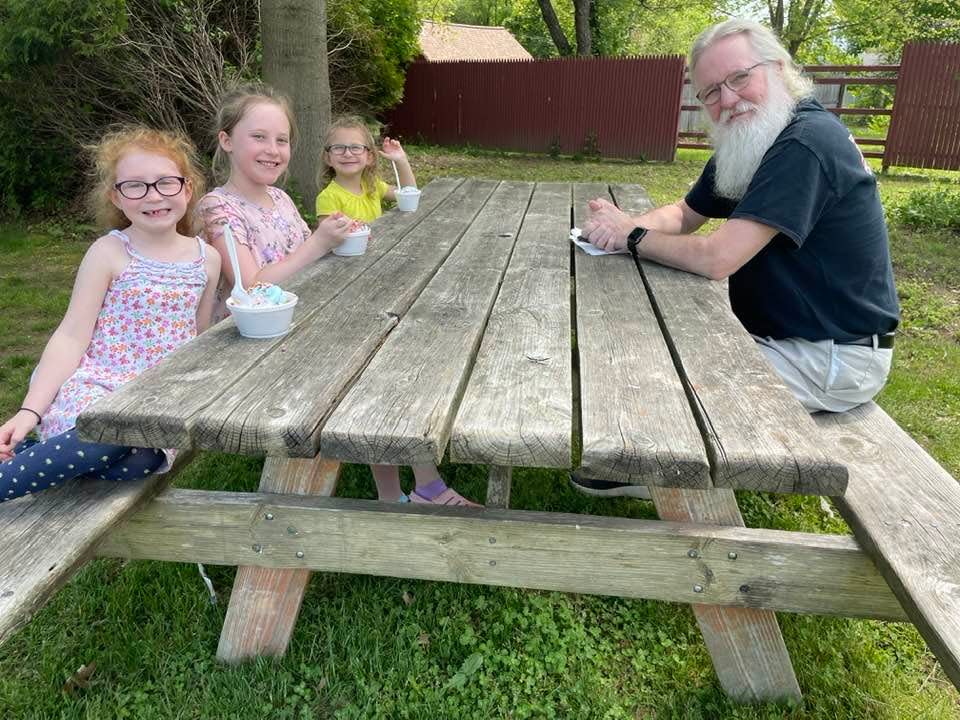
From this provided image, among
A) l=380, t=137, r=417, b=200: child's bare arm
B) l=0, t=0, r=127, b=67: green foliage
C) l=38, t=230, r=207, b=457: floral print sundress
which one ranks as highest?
l=0, t=0, r=127, b=67: green foliage

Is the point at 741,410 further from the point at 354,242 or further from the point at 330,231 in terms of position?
the point at 354,242

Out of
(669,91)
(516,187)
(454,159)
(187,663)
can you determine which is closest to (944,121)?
(669,91)

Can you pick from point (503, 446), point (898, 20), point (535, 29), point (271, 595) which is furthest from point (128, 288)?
point (535, 29)

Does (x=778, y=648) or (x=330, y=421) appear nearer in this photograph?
(x=330, y=421)

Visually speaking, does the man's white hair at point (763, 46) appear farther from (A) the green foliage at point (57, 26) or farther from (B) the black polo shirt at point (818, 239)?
(A) the green foliage at point (57, 26)

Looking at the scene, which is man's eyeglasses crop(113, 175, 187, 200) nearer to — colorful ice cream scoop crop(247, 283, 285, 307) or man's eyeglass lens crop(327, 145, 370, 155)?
colorful ice cream scoop crop(247, 283, 285, 307)

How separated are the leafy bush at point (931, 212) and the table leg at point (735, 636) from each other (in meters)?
6.39

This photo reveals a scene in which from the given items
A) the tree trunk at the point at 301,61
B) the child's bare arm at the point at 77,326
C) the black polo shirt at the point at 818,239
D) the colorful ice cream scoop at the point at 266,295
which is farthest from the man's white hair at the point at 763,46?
the tree trunk at the point at 301,61

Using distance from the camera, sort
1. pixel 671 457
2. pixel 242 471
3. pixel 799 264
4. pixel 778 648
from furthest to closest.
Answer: pixel 242 471 → pixel 799 264 → pixel 778 648 → pixel 671 457

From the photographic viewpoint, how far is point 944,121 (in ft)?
36.3

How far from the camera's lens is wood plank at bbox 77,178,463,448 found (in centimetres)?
131

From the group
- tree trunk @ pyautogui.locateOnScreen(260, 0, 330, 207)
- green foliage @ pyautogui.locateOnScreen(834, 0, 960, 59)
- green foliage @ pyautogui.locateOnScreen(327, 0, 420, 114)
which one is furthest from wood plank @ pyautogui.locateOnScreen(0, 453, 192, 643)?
green foliage @ pyautogui.locateOnScreen(834, 0, 960, 59)

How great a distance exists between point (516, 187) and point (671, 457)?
335cm

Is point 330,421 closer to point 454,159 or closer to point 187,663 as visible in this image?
point 187,663
